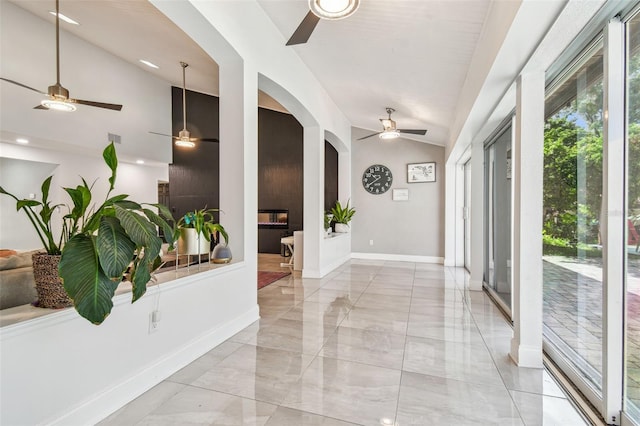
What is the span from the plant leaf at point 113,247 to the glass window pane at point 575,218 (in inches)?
98.0

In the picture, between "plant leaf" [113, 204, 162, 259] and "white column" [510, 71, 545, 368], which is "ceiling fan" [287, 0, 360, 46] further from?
"plant leaf" [113, 204, 162, 259]

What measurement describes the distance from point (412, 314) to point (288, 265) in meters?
3.32

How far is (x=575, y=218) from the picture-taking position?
2012 millimetres

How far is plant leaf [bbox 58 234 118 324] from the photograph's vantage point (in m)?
1.23

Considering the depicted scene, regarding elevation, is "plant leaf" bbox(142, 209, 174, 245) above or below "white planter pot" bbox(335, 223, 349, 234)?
above

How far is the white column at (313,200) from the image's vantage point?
5.11m

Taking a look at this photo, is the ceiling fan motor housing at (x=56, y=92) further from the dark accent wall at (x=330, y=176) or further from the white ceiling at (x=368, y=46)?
the dark accent wall at (x=330, y=176)

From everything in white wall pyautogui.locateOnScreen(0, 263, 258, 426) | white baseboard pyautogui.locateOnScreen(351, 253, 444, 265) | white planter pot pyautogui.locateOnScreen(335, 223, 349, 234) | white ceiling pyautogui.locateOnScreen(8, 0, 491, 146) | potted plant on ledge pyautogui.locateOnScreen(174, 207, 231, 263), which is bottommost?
white baseboard pyautogui.locateOnScreen(351, 253, 444, 265)

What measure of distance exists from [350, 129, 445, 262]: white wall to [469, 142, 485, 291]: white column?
231 cm

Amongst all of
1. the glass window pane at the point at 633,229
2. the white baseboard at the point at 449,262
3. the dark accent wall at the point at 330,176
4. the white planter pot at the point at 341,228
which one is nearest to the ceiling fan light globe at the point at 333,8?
the glass window pane at the point at 633,229

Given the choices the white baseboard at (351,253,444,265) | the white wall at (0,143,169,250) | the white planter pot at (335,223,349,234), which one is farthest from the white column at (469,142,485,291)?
the white wall at (0,143,169,250)

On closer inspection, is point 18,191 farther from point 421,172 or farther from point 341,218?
point 421,172

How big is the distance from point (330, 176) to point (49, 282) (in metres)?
6.37

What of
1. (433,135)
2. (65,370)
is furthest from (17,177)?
(433,135)
